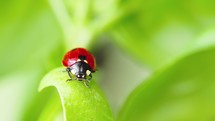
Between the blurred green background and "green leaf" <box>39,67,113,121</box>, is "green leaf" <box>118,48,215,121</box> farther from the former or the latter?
"green leaf" <box>39,67,113,121</box>

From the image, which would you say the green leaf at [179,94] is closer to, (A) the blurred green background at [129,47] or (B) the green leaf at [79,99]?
(A) the blurred green background at [129,47]

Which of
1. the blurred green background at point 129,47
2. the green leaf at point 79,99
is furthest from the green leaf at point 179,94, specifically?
the green leaf at point 79,99

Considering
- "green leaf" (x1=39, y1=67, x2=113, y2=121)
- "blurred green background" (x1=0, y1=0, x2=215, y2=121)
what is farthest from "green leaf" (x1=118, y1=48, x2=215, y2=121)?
"green leaf" (x1=39, y1=67, x2=113, y2=121)

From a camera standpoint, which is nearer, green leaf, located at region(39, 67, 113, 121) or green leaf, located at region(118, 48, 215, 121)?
green leaf, located at region(39, 67, 113, 121)

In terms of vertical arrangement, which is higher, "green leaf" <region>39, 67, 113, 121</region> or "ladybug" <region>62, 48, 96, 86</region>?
"ladybug" <region>62, 48, 96, 86</region>

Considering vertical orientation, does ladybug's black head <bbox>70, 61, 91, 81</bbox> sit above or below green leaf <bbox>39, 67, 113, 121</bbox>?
above

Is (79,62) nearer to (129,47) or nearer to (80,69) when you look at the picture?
(80,69)

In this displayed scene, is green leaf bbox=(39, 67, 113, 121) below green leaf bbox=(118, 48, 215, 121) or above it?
below

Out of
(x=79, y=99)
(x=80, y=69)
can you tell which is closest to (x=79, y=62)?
(x=80, y=69)

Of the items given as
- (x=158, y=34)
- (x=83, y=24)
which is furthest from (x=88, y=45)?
(x=158, y=34)
